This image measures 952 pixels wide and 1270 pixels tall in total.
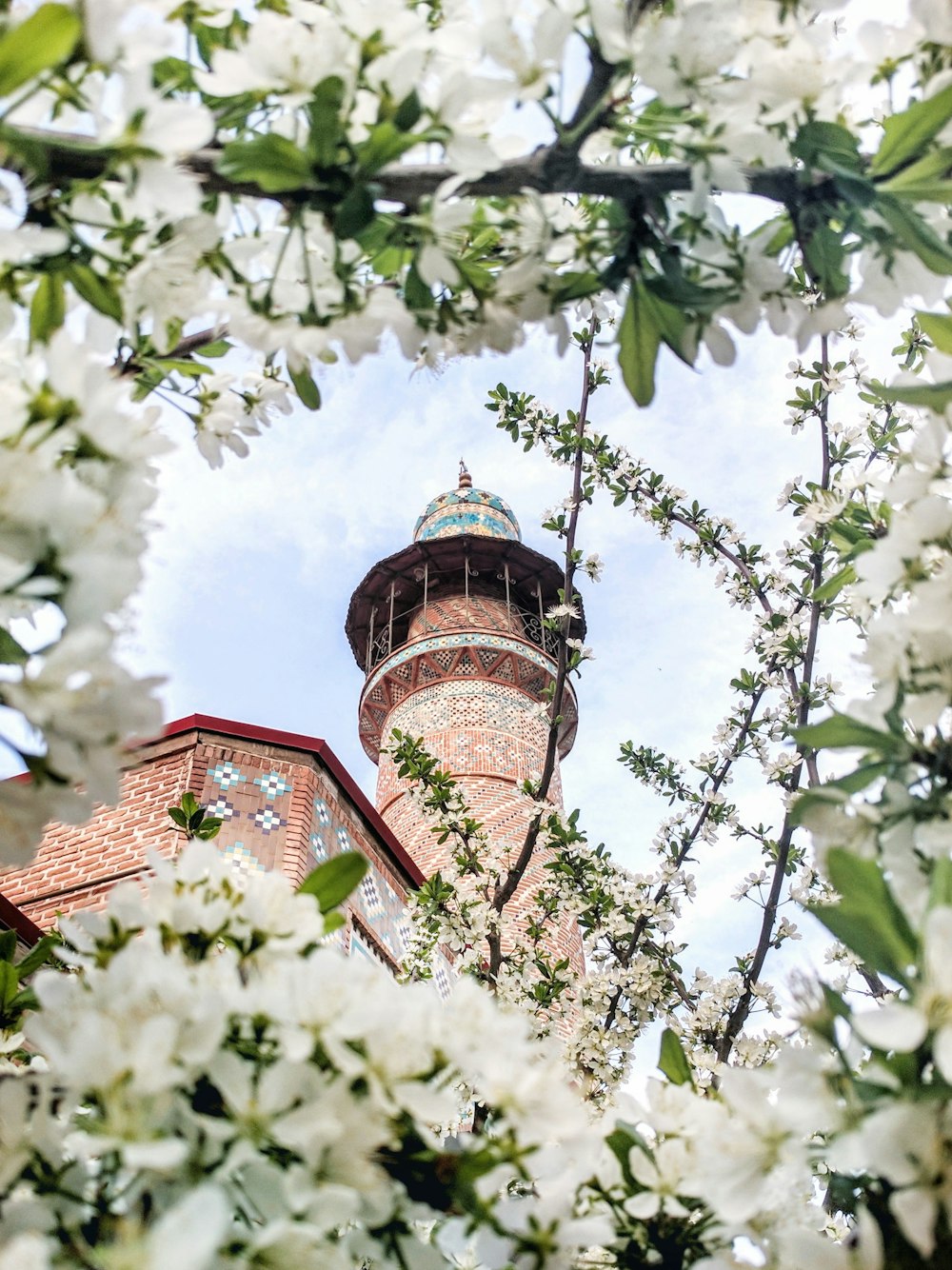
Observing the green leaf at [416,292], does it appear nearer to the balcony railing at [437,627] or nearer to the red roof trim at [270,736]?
the red roof trim at [270,736]

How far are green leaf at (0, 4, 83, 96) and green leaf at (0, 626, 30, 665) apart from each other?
486 mm

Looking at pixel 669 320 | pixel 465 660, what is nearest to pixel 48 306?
pixel 669 320

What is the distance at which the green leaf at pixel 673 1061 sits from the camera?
115 centimetres

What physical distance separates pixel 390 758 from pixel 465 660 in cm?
583

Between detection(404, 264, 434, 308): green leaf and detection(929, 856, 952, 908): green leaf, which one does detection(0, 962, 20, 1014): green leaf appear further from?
detection(929, 856, 952, 908): green leaf

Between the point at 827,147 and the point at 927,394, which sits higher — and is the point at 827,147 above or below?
above

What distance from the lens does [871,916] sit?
2.52 ft

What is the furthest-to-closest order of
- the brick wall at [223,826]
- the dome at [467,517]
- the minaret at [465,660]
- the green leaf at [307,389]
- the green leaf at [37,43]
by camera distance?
the dome at [467,517] → the minaret at [465,660] → the brick wall at [223,826] → the green leaf at [307,389] → the green leaf at [37,43]

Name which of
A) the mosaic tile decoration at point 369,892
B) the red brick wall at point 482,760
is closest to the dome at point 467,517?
the red brick wall at point 482,760

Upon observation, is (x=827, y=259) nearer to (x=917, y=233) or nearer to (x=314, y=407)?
(x=917, y=233)

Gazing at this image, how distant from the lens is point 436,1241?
849 millimetres

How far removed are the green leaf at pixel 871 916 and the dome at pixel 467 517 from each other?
13.0m

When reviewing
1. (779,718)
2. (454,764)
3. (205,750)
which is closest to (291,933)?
(779,718)

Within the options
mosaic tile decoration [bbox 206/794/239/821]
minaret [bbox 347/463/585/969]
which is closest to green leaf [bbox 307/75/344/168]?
Result: mosaic tile decoration [bbox 206/794/239/821]
